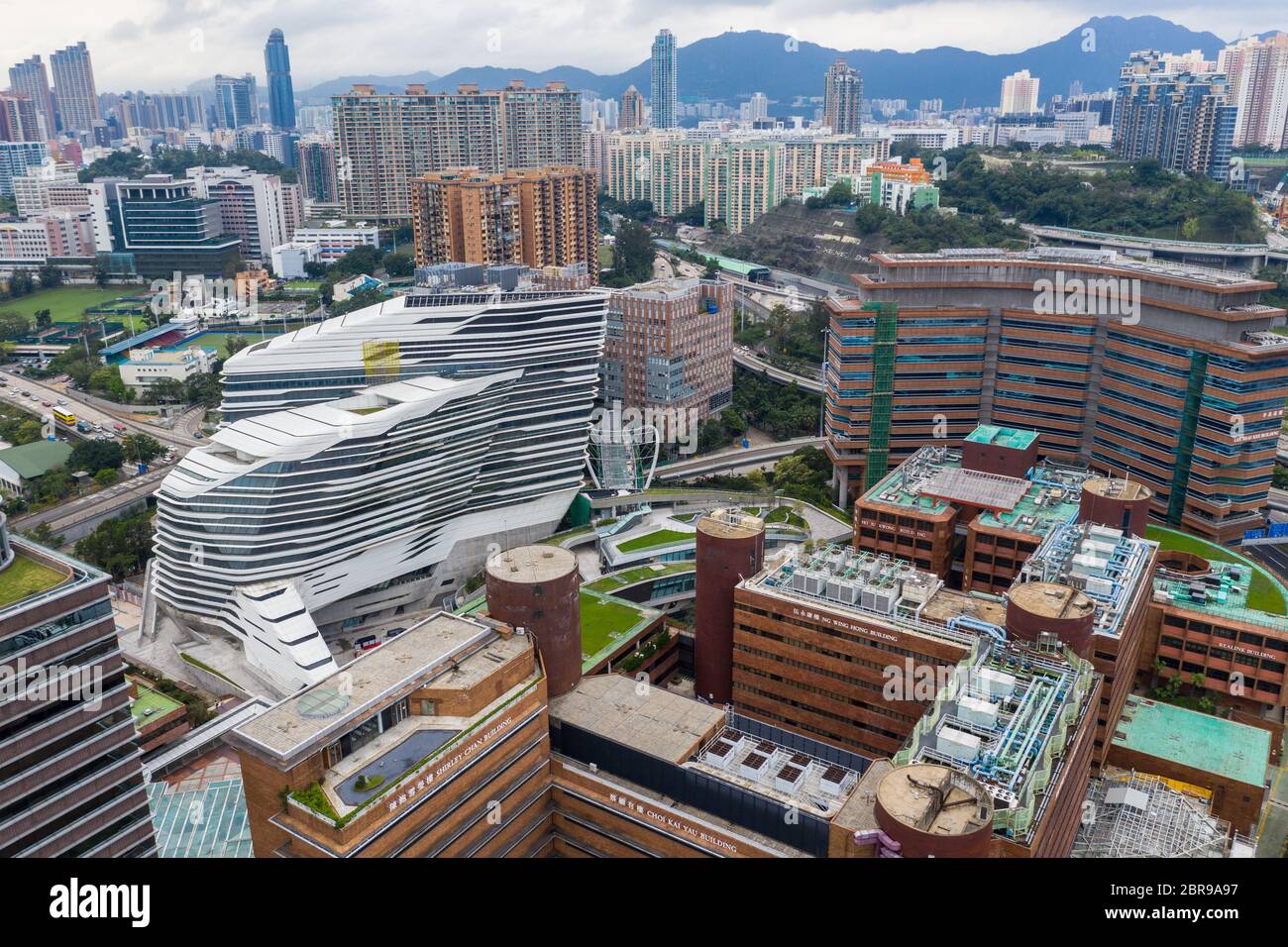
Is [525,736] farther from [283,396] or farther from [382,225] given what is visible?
[382,225]

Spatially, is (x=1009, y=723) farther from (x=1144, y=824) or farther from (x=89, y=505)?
(x=89, y=505)

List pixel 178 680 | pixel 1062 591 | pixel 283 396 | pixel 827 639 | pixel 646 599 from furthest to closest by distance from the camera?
1. pixel 283 396
2. pixel 646 599
3. pixel 178 680
4. pixel 827 639
5. pixel 1062 591

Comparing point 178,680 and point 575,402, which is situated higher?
point 575,402

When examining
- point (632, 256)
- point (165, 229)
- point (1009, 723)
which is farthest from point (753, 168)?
point (1009, 723)

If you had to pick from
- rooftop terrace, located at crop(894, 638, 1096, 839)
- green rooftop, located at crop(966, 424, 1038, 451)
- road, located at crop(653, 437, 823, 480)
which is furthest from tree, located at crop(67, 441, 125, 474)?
rooftop terrace, located at crop(894, 638, 1096, 839)

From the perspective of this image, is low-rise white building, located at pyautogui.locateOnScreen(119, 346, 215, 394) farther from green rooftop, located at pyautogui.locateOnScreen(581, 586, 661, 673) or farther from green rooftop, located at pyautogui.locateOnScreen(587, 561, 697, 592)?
green rooftop, located at pyautogui.locateOnScreen(581, 586, 661, 673)

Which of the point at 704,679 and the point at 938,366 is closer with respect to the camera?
the point at 704,679

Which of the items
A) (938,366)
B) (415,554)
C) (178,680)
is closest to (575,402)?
(415,554)
